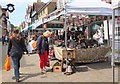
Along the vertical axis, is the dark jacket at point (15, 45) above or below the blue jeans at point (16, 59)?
above

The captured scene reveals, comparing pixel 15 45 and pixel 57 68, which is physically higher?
pixel 15 45

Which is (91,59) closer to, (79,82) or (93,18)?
(79,82)

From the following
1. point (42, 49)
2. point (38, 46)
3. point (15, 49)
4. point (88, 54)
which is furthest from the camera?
point (88, 54)

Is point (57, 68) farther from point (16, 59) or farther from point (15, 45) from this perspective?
point (15, 45)

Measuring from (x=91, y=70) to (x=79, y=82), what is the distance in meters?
2.21

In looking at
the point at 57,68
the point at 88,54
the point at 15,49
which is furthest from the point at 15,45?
the point at 88,54

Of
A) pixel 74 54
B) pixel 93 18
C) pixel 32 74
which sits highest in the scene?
pixel 93 18

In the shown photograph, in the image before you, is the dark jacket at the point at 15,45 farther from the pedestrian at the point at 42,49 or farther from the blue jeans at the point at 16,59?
the pedestrian at the point at 42,49

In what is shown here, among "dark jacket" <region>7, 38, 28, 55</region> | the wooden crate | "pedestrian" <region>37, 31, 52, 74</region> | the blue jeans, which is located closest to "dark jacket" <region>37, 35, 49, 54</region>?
"pedestrian" <region>37, 31, 52, 74</region>

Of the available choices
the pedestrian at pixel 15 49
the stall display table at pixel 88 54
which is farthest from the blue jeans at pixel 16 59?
the stall display table at pixel 88 54

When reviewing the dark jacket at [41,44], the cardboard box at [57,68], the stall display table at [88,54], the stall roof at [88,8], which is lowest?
the cardboard box at [57,68]

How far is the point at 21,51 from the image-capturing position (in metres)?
8.62

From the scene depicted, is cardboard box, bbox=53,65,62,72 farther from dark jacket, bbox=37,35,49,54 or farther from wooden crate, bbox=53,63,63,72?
dark jacket, bbox=37,35,49,54

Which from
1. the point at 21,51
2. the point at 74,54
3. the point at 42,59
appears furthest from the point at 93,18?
the point at 21,51
